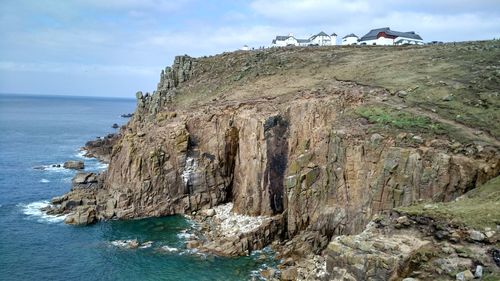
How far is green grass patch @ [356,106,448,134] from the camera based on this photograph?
118 feet

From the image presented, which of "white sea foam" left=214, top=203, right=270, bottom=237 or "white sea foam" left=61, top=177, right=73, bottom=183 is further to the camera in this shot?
"white sea foam" left=61, top=177, right=73, bottom=183

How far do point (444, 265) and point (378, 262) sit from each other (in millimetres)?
2967

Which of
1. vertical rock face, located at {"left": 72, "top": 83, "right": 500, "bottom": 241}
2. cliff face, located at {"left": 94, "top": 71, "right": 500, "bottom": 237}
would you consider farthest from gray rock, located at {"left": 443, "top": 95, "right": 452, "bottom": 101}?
vertical rock face, located at {"left": 72, "top": 83, "right": 500, "bottom": 241}

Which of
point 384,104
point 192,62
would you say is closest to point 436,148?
point 384,104

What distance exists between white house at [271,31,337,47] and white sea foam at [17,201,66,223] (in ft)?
225

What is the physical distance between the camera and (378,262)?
830 inches

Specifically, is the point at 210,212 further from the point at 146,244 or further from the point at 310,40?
the point at 310,40

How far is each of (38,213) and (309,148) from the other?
30.6 meters

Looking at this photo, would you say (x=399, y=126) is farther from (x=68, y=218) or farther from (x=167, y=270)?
(x=68, y=218)

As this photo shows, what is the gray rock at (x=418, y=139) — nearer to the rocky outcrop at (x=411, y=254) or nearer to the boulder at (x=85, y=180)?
the rocky outcrop at (x=411, y=254)

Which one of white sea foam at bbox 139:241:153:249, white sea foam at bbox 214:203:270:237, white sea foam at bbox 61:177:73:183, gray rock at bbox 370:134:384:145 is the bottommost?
white sea foam at bbox 139:241:153:249

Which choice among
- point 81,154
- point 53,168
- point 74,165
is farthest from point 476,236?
point 81,154

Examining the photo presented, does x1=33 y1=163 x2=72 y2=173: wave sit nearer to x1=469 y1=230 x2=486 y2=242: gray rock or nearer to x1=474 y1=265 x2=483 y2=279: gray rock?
x1=469 y1=230 x2=486 y2=242: gray rock

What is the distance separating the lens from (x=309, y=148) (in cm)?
4138
